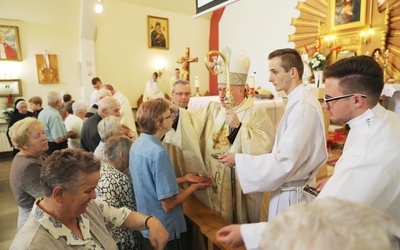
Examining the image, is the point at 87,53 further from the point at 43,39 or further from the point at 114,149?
the point at 114,149

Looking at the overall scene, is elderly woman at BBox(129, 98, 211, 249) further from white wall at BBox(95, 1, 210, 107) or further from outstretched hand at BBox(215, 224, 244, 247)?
white wall at BBox(95, 1, 210, 107)

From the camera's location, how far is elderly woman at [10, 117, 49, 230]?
75.9 inches

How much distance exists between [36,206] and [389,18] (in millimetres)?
6706

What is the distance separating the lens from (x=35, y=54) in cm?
739

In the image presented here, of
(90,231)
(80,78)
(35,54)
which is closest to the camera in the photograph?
(90,231)

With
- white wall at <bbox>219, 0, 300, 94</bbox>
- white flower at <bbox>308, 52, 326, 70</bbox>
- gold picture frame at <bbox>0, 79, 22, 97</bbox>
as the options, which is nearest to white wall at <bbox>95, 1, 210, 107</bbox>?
white wall at <bbox>219, 0, 300, 94</bbox>

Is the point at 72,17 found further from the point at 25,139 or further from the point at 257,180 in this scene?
the point at 257,180

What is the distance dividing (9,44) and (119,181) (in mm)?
7098

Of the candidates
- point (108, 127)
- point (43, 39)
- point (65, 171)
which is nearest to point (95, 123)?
point (108, 127)

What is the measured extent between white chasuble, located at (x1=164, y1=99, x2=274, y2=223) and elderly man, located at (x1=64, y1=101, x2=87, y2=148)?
223cm

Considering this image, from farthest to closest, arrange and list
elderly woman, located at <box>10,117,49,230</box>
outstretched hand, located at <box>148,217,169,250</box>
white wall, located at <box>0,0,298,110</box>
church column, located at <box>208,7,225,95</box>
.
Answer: church column, located at <box>208,7,225,95</box>
white wall, located at <box>0,0,298,110</box>
elderly woman, located at <box>10,117,49,230</box>
outstretched hand, located at <box>148,217,169,250</box>

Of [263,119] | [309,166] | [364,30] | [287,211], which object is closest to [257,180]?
[309,166]

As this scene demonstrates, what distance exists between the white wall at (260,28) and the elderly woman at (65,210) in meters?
7.13

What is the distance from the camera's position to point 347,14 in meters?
6.04
